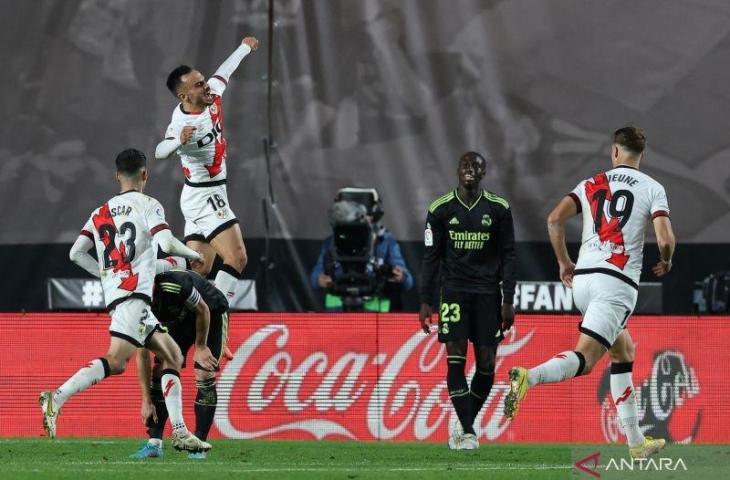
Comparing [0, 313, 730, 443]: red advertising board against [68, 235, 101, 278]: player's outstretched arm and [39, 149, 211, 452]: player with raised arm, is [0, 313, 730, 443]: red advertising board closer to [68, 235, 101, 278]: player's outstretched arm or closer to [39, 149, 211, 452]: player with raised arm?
[68, 235, 101, 278]: player's outstretched arm

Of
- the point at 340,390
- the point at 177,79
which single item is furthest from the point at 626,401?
the point at 177,79

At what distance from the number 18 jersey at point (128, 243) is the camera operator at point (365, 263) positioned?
4.05 meters

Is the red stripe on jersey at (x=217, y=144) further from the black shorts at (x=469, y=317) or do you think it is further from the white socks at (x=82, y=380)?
the white socks at (x=82, y=380)

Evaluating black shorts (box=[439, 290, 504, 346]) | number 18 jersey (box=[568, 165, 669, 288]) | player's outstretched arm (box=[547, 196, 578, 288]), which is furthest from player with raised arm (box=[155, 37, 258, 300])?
number 18 jersey (box=[568, 165, 669, 288])

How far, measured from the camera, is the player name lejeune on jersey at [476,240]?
34.1ft

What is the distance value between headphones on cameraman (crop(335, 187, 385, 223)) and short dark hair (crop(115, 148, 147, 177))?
4481mm

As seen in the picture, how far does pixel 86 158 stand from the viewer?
14.8m

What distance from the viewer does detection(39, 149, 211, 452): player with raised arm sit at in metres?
9.12

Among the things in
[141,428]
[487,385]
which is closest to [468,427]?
[487,385]

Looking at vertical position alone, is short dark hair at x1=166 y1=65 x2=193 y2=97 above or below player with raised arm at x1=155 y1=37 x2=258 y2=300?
above

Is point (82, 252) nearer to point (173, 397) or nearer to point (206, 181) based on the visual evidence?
point (173, 397)

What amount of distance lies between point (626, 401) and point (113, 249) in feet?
11.1

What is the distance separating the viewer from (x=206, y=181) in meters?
10.9

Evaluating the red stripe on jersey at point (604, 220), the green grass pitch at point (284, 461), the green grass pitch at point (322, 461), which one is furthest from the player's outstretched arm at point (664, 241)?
the green grass pitch at point (284, 461)
